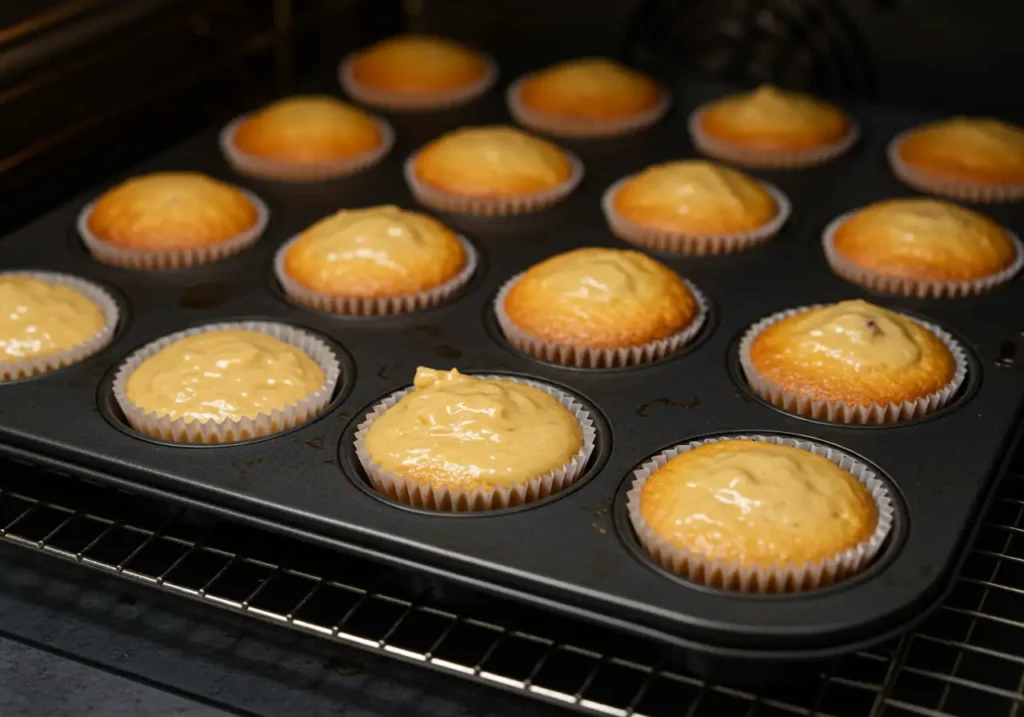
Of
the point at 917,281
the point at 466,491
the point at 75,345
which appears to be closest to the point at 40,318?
the point at 75,345

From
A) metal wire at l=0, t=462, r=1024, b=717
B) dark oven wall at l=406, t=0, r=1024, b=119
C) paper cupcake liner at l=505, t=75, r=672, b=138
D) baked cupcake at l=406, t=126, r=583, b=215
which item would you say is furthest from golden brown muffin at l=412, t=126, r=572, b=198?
metal wire at l=0, t=462, r=1024, b=717

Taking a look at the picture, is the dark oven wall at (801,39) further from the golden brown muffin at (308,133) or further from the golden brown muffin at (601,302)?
the golden brown muffin at (601,302)

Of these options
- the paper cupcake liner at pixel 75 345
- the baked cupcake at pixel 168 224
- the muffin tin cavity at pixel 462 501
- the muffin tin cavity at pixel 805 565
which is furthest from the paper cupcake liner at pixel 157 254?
the muffin tin cavity at pixel 805 565

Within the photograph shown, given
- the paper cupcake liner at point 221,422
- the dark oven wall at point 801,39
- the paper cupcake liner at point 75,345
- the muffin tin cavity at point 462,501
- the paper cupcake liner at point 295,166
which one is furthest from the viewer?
the dark oven wall at point 801,39

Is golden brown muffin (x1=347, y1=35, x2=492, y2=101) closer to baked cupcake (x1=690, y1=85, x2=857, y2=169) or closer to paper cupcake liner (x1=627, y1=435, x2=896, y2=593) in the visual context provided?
baked cupcake (x1=690, y1=85, x2=857, y2=169)

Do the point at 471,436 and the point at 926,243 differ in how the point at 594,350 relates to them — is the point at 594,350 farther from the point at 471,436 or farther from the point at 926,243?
the point at 926,243

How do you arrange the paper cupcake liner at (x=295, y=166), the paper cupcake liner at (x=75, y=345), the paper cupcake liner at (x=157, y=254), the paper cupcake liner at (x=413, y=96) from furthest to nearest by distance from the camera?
the paper cupcake liner at (x=413, y=96), the paper cupcake liner at (x=295, y=166), the paper cupcake liner at (x=157, y=254), the paper cupcake liner at (x=75, y=345)
